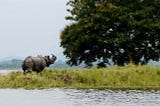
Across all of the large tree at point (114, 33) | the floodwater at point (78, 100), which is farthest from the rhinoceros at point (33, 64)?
the large tree at point (114, 33)

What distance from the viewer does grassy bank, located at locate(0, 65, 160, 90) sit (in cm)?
4541

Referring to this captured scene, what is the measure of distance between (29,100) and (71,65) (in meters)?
40.0

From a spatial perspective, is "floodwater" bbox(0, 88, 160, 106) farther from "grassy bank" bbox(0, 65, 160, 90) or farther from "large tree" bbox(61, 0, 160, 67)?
"large tree" bbox(61, 0, 160, 67)

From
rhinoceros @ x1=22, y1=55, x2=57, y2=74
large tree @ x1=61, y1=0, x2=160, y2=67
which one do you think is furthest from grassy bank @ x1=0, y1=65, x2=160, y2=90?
large tree @ x1=61, y1=0, x2=160, y2=67

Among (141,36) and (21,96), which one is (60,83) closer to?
(21,96)

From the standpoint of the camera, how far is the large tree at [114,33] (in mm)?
66000

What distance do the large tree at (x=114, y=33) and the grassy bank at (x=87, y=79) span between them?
678 inches

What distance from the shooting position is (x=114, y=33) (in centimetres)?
6731

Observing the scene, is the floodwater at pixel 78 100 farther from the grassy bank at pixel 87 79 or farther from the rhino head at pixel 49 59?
the rhino head at pixel 49 59

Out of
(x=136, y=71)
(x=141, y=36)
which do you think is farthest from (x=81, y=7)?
(x=136, y=71)

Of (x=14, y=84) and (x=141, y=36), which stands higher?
(x=141, y=36)

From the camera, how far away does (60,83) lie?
151ft

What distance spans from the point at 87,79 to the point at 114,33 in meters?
20.8

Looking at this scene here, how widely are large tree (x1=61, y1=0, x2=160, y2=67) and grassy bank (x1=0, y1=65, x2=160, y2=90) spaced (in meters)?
17.2
